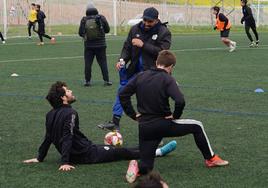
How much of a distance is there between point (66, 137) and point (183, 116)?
376 cm

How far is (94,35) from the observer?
14.0m

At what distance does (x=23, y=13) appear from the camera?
4944cm

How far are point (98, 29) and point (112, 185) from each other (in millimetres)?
8031

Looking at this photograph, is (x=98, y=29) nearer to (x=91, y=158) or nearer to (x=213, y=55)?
(x=91, y=158)

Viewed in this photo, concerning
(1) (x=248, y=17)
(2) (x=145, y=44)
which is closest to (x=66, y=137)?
(2) (x=145, y=44)

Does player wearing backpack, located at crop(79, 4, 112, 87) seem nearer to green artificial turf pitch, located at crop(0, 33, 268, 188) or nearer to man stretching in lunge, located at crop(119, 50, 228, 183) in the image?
green artificial turf pitch, located at crop(0, 33, 268, 188)

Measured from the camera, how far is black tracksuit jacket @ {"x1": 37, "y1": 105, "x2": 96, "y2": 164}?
6844 millimetres

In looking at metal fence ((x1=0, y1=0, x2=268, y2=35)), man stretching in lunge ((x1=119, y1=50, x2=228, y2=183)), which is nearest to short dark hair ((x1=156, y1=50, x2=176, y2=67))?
man stretching in lunge ((x1=119, y1=50, x2=228, y2=183))

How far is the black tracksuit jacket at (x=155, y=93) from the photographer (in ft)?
20.7

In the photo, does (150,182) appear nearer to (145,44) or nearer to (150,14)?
(150,14)

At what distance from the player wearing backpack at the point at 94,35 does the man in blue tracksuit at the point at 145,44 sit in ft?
18.2

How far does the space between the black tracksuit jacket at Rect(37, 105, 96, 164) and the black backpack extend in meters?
7.02

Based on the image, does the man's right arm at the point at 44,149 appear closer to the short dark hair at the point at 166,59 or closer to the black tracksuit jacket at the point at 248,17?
the short dark hair at the point at 166,59

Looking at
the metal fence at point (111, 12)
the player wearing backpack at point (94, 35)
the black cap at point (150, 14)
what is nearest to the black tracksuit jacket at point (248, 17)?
the player wearing backpack at point (94, 35)
